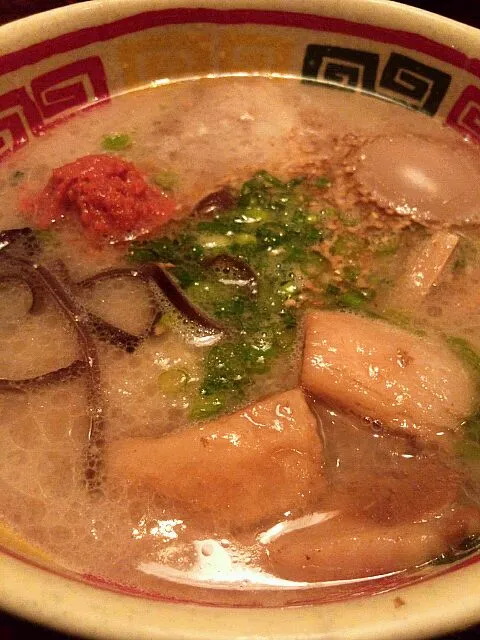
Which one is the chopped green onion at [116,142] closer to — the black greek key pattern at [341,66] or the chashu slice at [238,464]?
the black greek key pattern at [341,66]

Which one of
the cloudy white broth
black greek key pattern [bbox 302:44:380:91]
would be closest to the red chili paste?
the cloudy white broth

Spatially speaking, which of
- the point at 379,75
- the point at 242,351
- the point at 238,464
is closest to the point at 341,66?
the point at 379,75

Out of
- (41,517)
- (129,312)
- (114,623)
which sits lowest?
(41,517)

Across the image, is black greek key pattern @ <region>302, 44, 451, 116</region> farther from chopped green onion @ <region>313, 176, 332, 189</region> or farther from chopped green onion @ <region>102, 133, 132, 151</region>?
chopped green onion @ <region>102, 133, 132, 151</region>

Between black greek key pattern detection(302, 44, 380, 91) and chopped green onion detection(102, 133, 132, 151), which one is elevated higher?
black greek key pattern detection(302, 44, 380, 91)

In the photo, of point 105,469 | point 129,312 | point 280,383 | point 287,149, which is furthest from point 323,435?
point 287,149

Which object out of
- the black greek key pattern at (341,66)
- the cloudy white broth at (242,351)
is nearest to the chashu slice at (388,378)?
the cloudy white broth at (242,351)

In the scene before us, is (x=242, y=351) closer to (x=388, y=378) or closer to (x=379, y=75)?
(x=388, y=378)

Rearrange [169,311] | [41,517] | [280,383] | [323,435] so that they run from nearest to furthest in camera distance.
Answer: [41,517], [323,435], [280,383], [169,311]

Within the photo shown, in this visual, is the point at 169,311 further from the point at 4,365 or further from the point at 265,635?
the point at 265,635
